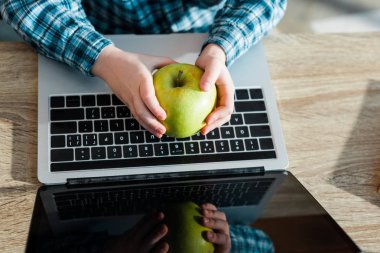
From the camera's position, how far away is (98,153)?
734 millimetres

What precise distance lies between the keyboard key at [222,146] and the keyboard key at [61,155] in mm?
231

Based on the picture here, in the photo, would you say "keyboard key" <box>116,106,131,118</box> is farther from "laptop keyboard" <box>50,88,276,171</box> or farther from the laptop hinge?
the laptop hinge

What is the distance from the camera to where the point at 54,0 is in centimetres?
82

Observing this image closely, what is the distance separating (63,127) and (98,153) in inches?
2.9

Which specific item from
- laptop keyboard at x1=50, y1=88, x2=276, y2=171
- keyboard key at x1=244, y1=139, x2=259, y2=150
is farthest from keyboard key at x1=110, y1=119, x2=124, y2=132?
keyboard key at x1=244, y1=139, x2=259, y2=150

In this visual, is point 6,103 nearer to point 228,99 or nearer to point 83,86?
point 83,86

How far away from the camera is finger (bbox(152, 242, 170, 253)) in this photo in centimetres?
67

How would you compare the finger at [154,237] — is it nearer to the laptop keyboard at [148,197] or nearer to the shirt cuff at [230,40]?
the laptop keyboard at [148,197]

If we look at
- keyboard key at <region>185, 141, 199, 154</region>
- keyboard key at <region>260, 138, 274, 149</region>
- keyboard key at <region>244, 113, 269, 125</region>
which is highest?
keyboard key at <region>244, 113, 269, 125</region>

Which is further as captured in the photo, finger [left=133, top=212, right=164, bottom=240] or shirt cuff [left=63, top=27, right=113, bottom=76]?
shirt cuff [left=63, top=27, right=113, bottom=76]

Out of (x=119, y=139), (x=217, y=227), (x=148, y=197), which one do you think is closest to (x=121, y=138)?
(x=119, y=139)

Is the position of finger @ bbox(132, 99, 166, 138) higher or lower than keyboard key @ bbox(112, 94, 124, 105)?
higher

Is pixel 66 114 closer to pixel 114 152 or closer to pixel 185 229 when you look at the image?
pixel 114 152

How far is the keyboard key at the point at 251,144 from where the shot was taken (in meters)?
0.78
